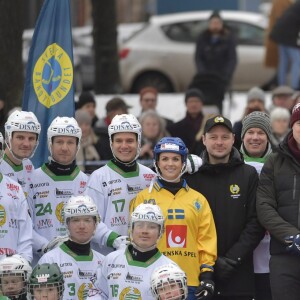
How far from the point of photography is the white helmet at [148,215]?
1034 cm

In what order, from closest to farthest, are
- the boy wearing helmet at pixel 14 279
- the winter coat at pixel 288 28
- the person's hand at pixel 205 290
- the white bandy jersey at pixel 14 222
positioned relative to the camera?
the boy wearing helmet at pixel 14 279 → the person's hand at pixel 205 290 → the white bandy jersey at pixel 14 222 → the winter coat at pixel 288 28

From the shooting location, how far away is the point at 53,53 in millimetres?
13109

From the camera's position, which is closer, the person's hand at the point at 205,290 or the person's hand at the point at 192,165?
the person's hand at the point at 205,290

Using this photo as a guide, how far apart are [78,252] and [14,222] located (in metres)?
0.57

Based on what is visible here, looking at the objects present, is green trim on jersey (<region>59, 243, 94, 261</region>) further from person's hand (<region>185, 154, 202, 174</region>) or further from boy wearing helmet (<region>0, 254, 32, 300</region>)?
person's hand (<region>185, 154, 202, 174</region>)

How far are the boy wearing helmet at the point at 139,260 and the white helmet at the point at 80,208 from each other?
45 centimetres

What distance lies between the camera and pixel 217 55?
63.3 feet

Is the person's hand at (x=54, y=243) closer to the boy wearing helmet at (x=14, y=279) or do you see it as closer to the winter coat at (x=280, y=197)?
the boy wearing helmet at (x=14, y=279)

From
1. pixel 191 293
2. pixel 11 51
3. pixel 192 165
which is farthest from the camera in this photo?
pixel 11 51

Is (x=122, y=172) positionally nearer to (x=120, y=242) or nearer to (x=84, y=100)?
(x=120, y=242)

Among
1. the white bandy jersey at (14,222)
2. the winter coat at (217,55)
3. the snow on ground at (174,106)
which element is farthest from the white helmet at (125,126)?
the winter coat at (217,55)

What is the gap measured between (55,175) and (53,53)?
1892 millimetres

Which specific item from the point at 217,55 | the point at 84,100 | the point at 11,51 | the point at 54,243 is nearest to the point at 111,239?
the point at 54,243

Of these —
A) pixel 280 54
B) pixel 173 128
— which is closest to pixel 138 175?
pixel 173 128
